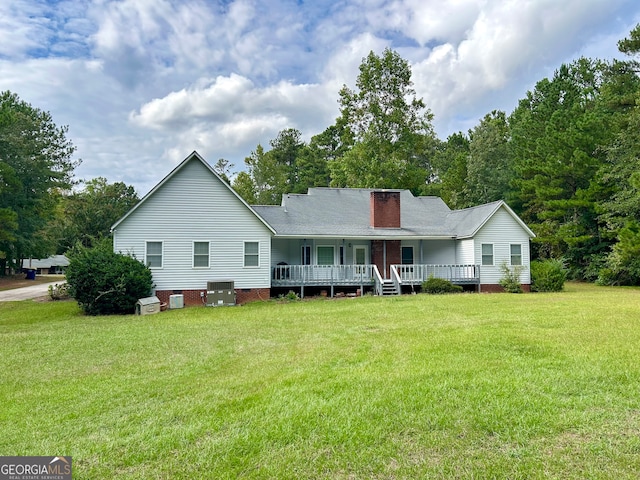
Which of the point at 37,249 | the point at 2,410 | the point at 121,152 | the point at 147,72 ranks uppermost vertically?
the point at 147,72

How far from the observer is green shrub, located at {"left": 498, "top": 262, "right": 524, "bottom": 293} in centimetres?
2051

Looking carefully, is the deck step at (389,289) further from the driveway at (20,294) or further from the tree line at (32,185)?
the tree line at (32,185)

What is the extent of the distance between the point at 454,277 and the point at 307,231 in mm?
8165

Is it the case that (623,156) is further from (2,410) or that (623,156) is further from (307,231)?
(2,410)

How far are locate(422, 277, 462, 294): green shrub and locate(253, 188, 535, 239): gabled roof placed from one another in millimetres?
2648

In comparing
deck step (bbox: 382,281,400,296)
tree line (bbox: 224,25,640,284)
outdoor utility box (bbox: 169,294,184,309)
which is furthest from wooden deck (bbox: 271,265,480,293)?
tree line (bbox: 224,25,640,284)

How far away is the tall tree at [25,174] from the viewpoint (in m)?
30.8

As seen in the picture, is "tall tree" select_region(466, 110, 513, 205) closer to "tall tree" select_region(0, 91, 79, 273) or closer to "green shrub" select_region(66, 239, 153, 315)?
"green shrub" select_region(66, 239, 153, 315)

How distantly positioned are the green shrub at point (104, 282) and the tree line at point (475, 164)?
6.48m

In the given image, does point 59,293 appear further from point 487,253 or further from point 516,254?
point 516,254

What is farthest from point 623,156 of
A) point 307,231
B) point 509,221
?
point 307,231

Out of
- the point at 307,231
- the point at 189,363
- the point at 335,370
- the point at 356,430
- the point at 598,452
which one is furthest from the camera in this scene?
the point at 307,231

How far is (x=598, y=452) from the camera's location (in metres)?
3.73

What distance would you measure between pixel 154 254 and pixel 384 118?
2537 centimetres
